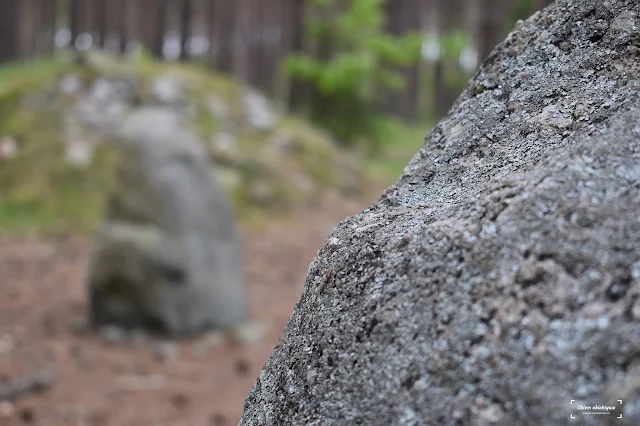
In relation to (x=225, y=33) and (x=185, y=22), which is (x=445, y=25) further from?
(x=185, y=22)

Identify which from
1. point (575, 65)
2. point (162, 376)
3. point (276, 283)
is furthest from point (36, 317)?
point (575, 65)

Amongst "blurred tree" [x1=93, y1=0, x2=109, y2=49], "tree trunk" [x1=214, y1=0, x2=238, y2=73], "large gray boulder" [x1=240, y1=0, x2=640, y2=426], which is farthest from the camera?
"blurred tree" [x1=93, y1=0, x2=109, y2=49]

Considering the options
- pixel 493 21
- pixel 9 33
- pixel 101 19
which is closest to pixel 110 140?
pixel 101 19

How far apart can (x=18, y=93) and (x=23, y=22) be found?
5456 mm

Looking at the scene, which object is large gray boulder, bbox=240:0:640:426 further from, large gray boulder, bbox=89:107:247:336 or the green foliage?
the green foliage

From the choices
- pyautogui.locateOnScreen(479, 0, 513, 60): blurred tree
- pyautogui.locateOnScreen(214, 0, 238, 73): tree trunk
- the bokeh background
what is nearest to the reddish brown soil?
the bokeh background

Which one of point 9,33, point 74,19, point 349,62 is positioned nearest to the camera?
point 349,62

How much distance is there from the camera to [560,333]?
61cm

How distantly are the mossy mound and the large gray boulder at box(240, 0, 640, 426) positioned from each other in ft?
22.7

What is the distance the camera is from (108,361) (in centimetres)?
388

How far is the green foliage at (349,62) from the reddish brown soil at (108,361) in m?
3.92

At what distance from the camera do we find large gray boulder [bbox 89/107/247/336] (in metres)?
4.23

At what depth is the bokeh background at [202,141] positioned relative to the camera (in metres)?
3.70

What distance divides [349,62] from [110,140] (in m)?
3.44
